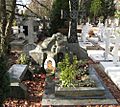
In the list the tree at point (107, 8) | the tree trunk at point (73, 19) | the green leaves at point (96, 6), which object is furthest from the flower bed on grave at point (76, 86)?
the tree at point (107, 8)

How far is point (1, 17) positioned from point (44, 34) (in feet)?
36.9

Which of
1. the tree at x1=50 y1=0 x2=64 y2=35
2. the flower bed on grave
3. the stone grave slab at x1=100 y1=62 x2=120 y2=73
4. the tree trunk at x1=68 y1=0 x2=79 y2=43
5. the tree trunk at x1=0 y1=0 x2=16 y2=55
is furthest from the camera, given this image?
the tree at x1=50 y1=0 x2=64 y2=35

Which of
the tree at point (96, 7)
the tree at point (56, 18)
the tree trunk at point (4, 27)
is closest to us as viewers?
the tree trunk at point (4, 27)

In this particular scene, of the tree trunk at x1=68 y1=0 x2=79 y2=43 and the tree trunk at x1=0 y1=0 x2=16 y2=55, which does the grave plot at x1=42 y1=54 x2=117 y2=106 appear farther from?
the tree trunk at x1=0 y1=0 x2=16 y2=55

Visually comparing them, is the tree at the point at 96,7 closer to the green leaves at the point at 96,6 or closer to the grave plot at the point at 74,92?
the green leaves at the point at 96,6

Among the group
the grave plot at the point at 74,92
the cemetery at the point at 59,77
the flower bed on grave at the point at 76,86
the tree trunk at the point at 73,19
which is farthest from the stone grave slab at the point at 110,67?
the grave plot at the point at 74,92

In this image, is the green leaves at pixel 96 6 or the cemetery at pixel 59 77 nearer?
the cemetery at pixel 59 77

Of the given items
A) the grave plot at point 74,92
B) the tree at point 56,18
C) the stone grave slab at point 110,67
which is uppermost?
the tree at point 56,18

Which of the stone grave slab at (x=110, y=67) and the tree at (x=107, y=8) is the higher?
the tree at (x=107, y=8)

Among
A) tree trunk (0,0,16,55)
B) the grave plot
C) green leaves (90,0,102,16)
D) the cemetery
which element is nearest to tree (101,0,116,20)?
green leaves (90,0,102,16)

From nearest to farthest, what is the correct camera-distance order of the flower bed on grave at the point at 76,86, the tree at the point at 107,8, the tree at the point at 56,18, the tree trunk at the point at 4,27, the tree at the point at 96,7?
the flower bed on grave at the point at 76,86 < the tree trunk at the point at 4,27 < the tree at the point at 56,18 < the tree at the point at 96,7 < the tree at the point at 107,8

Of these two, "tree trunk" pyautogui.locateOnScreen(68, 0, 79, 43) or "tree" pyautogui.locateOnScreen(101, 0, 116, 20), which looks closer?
"tree trunk" pyautogui.locateOnScreen(68, 0, 79, 43)

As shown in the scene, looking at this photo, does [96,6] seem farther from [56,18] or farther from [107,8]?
[56,18]

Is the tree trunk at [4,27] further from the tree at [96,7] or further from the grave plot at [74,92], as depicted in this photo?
the tree at [96,7]
